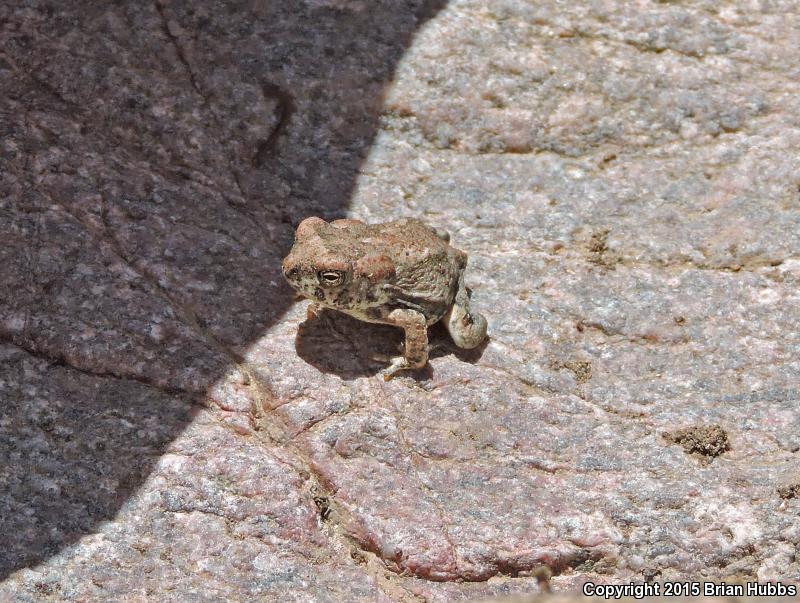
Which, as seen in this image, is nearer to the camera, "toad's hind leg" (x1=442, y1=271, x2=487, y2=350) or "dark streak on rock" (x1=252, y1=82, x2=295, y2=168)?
"toad's hind leg" (x1=442, y1=271, x2=487, y2=350)

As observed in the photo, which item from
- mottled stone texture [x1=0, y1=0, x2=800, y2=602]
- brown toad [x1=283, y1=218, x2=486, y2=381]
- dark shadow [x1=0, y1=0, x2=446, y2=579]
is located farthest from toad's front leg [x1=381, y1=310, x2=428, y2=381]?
dark shadow [x1=0, y1=0, x2=446, y2=579]

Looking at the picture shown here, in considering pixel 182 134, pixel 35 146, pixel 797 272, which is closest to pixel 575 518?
pixel 797 272

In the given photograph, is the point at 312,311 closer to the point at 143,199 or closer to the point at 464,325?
the point at 464,325

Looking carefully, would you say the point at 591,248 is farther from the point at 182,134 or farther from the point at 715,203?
the point at 182,134

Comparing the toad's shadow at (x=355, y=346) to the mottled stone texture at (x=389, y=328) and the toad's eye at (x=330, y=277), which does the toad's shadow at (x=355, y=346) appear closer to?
the mottled stone texture at (x=389, y=328)

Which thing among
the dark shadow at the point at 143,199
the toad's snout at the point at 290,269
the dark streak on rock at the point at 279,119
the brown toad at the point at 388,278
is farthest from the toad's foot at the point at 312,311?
the dark streak on rock at the point at 279,119

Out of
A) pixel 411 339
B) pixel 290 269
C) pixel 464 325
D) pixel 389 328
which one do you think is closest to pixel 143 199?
pixel 290 269

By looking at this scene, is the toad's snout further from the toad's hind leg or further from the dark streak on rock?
the dark streak on rock

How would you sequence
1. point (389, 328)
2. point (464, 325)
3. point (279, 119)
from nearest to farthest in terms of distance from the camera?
1. point (464, 325)
2. point (389, 328)
3. point (279, 119)
